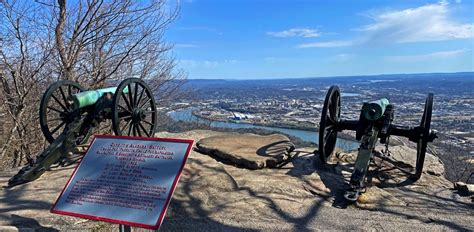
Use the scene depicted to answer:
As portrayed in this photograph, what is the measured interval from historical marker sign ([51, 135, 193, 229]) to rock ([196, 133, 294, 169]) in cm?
314

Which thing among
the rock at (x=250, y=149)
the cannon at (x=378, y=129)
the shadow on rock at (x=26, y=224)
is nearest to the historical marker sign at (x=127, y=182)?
the shadow on rock at (x=26, y=224)

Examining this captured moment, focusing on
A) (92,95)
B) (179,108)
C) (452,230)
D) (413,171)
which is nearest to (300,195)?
(452,230)

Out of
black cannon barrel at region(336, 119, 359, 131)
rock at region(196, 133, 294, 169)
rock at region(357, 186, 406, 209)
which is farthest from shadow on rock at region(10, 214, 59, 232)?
black cannon barrel at region(336, 119, 359, 131)

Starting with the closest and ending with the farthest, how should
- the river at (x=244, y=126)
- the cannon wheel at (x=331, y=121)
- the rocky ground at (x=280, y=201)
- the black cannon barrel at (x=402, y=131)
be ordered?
the rocky ground at (x=280, y=201), the black cannon barrel at (x=402, y=131), the cannon wheel at (x=331, y=121), the river at (x=244, y=126)

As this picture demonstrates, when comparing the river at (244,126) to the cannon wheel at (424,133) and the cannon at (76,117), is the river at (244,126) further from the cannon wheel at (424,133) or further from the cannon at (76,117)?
the cannon at (76,117)

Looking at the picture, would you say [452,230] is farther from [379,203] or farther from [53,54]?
[53,54]

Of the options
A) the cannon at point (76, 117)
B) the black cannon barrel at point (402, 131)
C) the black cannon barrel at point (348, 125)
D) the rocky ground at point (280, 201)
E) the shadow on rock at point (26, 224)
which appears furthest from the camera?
the black cannon barrel at point (348, 125)

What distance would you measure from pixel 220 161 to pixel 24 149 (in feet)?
17.0

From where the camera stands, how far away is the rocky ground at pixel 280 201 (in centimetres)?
410

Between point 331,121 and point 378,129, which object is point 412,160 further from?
point 331,121

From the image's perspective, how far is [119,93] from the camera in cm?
553

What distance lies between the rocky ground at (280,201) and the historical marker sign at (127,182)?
95cm

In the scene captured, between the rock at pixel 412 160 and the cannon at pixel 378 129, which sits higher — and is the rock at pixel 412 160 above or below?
below

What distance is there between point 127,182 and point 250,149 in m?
4.00
